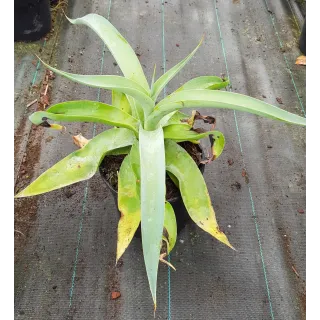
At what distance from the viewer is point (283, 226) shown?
148 centimetres

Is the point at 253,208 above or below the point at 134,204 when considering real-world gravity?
below

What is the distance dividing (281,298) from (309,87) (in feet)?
3.72

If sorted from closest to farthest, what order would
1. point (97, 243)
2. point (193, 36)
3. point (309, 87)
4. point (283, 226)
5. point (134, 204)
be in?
point (134, 204) → point (97, 243) → point (283, 226) → point (309, 87) → point (193, 36)

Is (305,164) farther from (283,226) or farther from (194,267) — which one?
(194,267)

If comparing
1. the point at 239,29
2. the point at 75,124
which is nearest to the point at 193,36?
the point at 239,29

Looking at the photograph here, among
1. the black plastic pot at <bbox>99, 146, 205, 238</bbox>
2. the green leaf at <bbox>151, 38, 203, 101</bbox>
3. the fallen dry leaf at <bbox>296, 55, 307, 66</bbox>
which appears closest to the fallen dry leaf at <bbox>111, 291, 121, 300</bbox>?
the black plastic pot at <bbox>99, 146, 205, 238</bbox>

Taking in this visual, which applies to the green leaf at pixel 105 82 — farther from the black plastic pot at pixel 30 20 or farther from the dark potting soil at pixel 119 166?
the black plastic pot at pixel 30 20

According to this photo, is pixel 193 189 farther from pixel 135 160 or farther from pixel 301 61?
pixel 301 61

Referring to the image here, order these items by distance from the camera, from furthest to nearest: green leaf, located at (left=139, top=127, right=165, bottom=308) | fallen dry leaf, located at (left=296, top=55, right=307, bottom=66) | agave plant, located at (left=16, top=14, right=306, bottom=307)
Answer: fallen dry leaf, located at (left=296, top=55, right=307, bottom=66)
agave plant, located at (left=16, top=14, right=306, bottom=307)
green leaf, located at (left=139, top=127, right=165, bottom=308)

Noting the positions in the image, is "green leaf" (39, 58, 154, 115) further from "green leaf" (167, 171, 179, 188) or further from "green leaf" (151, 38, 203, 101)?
"green leaf" (167, 171, 179, 188)

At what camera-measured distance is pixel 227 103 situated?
877mm

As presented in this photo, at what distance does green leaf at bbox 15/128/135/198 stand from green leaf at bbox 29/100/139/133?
0.07m

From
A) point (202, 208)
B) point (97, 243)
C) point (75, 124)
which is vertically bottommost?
point (97, 243)

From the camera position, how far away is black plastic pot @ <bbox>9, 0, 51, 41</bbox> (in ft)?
6.26
